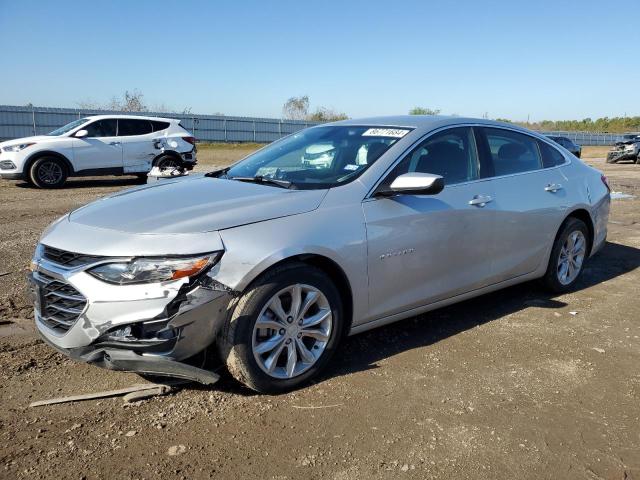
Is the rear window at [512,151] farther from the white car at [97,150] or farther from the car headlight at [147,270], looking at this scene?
the white car at [97,150]

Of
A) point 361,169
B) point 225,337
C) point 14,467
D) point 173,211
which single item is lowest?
point 14,467

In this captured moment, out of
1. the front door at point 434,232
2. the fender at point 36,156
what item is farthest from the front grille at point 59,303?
the fender at point 36,156

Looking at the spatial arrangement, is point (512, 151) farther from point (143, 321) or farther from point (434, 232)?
point (143, 321)

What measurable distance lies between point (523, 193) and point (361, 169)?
5.65ft

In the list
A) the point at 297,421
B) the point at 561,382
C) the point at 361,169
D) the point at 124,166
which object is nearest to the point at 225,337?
the point at 297,421

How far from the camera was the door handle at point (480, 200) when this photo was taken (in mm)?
4406

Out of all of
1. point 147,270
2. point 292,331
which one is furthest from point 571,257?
point 147,270

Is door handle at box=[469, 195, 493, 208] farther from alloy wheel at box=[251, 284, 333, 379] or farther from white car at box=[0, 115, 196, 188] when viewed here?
Answer: white car at box=[0, 115, 196, 188]

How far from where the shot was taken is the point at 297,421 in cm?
314

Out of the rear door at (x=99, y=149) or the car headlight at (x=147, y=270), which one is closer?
the car headlight at (x=147, y=270)

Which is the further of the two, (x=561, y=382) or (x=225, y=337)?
(x=561, y=382)

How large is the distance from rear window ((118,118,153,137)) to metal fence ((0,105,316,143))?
16.6 meters

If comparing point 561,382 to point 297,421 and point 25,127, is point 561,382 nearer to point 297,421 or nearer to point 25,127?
point 297,421

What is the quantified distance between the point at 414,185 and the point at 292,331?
1209 mm
